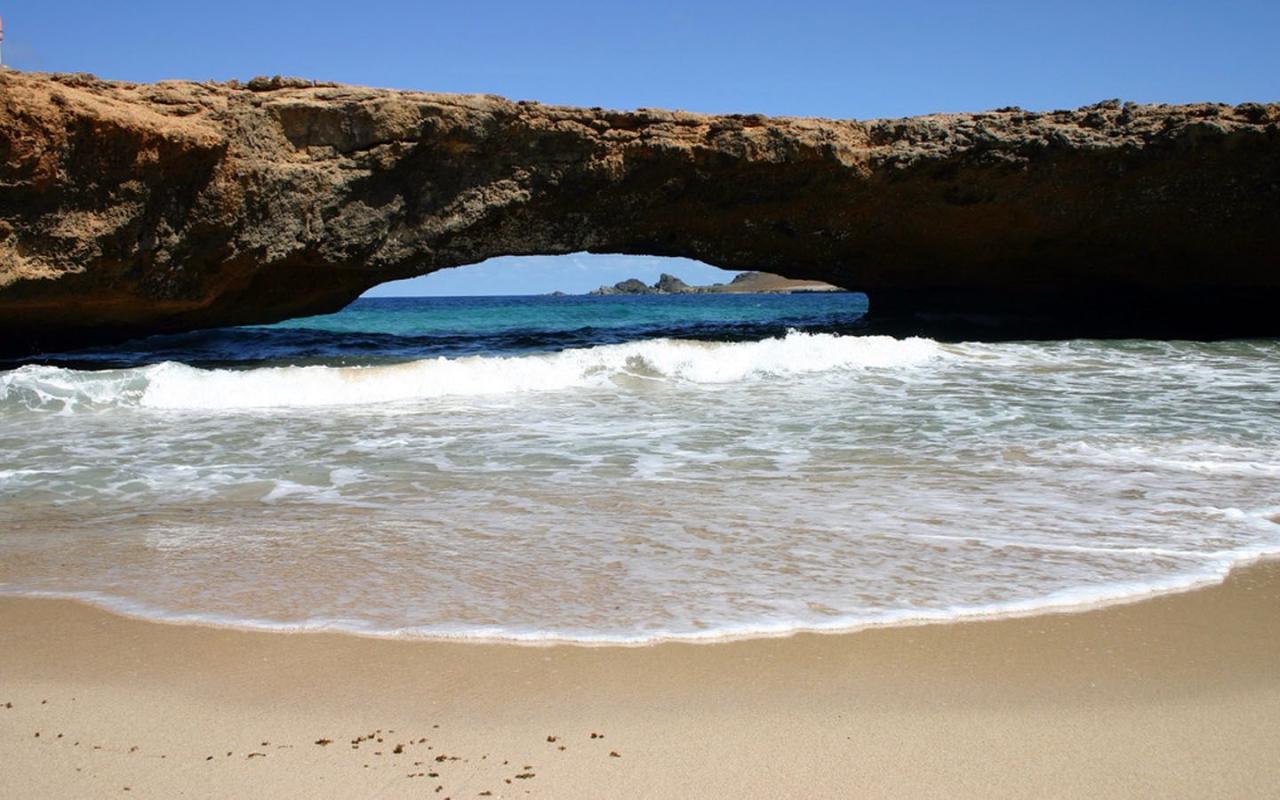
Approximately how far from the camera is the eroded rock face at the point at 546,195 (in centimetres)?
904

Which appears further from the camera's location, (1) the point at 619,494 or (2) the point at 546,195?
(2) the point at 546,195

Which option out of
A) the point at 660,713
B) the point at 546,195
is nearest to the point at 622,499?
the point at 660,713

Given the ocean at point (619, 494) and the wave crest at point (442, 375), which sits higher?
the wave crest at point (442, 375)

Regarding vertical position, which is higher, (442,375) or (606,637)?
(442,375)

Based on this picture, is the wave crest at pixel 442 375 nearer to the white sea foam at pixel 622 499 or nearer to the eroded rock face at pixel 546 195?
the white sea foam at pixel 622 499

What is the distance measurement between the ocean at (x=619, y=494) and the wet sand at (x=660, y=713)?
0.21 m

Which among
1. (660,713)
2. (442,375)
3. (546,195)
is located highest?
(546,195)

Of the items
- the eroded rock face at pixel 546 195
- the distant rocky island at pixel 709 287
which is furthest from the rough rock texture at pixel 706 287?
the eroded rock face at pixel 546 195

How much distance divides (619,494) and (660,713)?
253 centimetres

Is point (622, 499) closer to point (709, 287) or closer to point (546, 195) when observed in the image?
point (546, 195)

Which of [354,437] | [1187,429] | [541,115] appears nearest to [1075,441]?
[1187,429]

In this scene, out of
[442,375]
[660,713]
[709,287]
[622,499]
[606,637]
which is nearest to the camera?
[660,713]

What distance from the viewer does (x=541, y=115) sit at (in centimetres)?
1042

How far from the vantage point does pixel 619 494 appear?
198 inches
